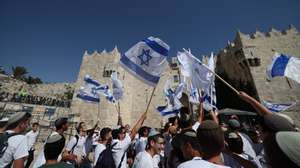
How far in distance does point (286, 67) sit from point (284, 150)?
5345 millimetres

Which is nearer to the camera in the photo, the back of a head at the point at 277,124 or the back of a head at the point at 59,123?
the back of a head at the point at 277,124

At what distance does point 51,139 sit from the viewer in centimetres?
210

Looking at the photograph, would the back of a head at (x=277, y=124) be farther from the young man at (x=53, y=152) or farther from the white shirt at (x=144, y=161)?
the young man at (x=53, y=152)

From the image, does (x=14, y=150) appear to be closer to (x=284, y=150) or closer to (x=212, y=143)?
(x=212, y=143)

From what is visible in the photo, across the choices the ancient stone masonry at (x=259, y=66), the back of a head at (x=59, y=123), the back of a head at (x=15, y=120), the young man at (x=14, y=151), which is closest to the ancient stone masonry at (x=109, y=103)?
the ancient stone masonry at (x=259, y=66)

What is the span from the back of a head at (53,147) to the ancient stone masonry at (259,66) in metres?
20.0

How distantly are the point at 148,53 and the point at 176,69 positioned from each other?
24388mm

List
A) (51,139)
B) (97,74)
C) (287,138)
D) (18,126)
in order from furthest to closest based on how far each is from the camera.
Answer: (97,74)
(18,126)
(51,139)
(287,138)

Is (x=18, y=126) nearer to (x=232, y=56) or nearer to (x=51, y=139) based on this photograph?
(x=51, y=139)

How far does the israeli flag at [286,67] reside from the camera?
488 cm

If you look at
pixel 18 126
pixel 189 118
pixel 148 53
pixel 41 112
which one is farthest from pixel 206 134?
pixel 41 112

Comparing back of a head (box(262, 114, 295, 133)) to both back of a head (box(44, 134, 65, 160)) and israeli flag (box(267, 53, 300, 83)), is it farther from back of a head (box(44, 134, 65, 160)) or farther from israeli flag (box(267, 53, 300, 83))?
israeli flag (box(267, 53, 300, 83))

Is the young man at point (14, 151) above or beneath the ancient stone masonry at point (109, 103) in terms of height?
beneath

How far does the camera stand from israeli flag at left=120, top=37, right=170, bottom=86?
4.96m
